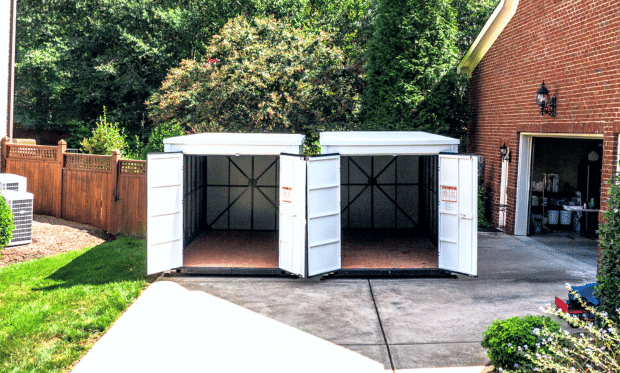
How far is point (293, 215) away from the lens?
10.1m

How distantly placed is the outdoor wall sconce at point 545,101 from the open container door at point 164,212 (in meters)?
7.96

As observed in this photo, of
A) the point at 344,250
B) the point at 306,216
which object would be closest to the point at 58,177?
the point at 344,250

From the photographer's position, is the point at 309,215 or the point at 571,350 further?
the point at 309,215

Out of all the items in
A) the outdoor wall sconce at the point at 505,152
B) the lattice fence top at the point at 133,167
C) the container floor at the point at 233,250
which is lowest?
→ the container floor at the point at 233,250

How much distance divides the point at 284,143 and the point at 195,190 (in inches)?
167

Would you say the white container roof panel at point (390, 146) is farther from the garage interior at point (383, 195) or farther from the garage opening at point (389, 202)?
the garage interior at point (383, 195)

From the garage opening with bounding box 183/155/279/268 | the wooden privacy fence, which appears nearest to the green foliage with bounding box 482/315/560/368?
the garage opening with bounding box 183/155/279/268

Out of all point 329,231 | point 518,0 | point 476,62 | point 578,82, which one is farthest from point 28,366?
point 476,62

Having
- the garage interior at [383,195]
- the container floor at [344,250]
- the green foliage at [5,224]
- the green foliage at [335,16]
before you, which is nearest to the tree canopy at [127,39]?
the green foliage at [335,16]

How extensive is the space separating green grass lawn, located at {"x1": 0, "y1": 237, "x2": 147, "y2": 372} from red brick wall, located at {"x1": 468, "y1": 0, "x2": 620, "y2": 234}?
8801 mm

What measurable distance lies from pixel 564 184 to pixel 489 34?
190 inches

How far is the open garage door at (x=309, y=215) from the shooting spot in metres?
9.89

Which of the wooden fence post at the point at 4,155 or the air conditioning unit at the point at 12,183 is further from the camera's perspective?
the wooden fence post at the point at 4,155

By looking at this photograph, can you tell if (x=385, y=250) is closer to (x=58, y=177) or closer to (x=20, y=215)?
(x=20, y=215)
